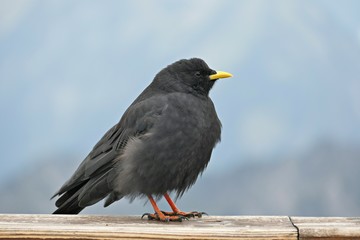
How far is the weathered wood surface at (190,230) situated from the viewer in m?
3.18

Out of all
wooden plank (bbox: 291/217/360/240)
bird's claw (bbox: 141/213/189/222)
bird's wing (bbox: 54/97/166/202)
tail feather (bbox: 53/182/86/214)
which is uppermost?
bird's wing (bbox: 54/97/166/202)

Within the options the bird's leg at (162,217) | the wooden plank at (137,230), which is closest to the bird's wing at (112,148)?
the bird's leg at (162,217)

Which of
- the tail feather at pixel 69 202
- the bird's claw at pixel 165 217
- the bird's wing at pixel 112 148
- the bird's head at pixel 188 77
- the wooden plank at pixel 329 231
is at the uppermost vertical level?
the bird's head at pixel 188 77

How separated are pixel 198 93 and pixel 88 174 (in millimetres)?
1009

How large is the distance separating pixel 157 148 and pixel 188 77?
2.31 feet

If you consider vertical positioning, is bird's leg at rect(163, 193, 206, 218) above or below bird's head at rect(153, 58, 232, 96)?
below

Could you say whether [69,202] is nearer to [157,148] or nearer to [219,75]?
[157,148]

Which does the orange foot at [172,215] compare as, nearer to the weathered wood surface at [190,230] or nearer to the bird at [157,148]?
the bird at [157,148]

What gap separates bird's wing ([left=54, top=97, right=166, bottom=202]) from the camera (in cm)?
440

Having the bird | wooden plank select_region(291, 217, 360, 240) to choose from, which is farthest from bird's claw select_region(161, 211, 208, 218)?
wooden plank select_region(291, 217, 360, 240)

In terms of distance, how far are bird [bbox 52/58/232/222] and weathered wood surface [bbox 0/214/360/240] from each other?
638 millimetres

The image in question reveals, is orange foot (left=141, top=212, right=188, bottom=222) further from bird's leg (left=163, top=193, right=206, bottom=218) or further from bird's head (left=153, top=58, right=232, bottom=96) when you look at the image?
bird's head (left=153, top=58, right=232, bottom=96)

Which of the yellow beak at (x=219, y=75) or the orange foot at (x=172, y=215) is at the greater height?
the yellow beak at (x=219, y=75)

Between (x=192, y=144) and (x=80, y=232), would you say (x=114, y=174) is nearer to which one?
(x=192, y=144)
